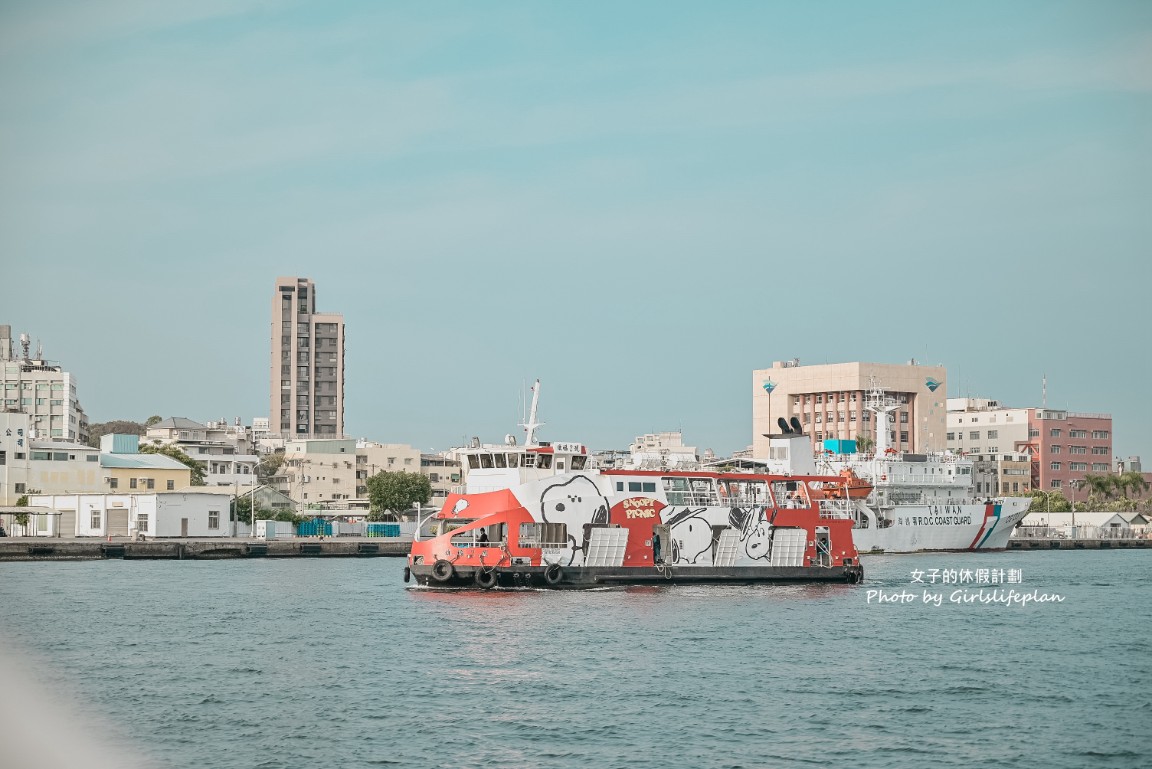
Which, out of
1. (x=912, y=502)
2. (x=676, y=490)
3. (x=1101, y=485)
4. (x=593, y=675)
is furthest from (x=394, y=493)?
(x=593, y=675)

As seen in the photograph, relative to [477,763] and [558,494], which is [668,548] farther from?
[477,763]

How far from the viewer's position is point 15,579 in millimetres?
64875

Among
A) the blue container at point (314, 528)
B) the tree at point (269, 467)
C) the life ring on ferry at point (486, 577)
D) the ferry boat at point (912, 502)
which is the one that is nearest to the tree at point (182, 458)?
the blue container at point (314, 528)

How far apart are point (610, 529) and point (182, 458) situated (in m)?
78.0

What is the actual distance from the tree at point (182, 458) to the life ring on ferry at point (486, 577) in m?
73.0

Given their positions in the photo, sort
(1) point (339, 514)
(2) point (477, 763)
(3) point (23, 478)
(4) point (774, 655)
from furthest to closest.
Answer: (1) point (339, 514) < (3) point (23, 478) < (4) point (774, 655) < (2) point (477, 763)

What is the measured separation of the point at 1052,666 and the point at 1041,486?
145 meters

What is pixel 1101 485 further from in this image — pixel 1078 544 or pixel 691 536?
pixel 691 536

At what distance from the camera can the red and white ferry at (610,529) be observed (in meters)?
55.2

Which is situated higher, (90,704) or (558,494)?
(558,494)

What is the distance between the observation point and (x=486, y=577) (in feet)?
179

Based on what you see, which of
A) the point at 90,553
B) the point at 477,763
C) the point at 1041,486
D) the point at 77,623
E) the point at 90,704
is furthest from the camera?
the point at 1041,486

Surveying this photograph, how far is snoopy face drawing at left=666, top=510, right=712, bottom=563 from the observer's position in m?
58.6

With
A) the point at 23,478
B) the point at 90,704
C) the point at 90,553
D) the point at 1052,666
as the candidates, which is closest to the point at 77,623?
the point at 90,704
